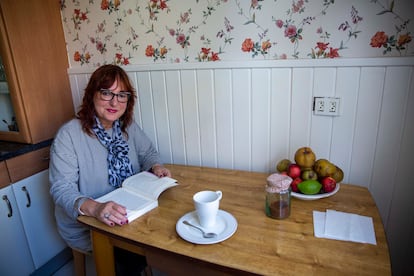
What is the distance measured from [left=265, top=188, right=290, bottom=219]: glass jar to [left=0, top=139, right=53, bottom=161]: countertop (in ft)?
4.70

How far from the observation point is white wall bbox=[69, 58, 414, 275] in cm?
122

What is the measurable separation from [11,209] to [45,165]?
308 millimetres

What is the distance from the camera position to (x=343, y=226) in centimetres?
97

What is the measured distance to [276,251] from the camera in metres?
→ 0.87

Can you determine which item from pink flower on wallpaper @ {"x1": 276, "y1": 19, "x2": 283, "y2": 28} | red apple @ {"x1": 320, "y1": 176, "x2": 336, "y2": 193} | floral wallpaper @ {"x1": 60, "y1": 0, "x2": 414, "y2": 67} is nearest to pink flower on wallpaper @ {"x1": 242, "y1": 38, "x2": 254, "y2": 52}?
floral wallpaper @ {"x1": 60, "y1": 0, "x2": 414, "y2": 67}

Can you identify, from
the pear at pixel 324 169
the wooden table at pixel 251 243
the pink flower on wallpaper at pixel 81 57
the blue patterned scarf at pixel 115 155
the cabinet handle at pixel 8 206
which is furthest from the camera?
the pink flower on wallpaper at pixel 81 57

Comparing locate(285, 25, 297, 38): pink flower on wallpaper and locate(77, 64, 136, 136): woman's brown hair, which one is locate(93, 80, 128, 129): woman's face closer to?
locate(77, 64, 136, 136): woman's brown hair

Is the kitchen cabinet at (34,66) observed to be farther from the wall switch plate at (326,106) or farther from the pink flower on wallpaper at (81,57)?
the wall switch plate at (326,106)

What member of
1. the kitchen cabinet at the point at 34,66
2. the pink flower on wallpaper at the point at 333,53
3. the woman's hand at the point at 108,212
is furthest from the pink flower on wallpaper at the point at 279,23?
the kitchen cabinet at the point at 34,66

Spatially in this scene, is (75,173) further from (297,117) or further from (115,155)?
(297,117)

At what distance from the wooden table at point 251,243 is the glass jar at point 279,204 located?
2 centimetres

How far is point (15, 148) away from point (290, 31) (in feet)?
5.40

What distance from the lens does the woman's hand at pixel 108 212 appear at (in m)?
1.04

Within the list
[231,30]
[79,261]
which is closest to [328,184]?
[231,30]
